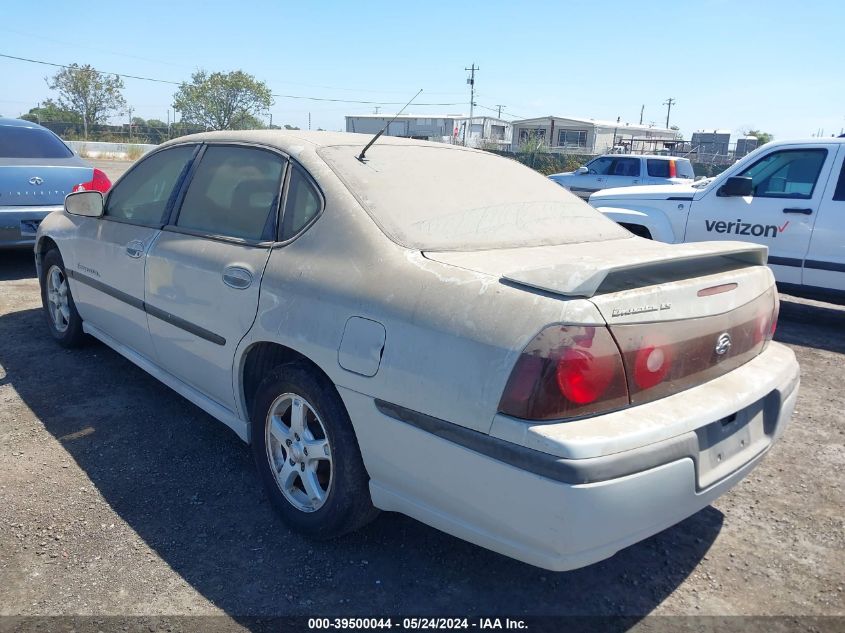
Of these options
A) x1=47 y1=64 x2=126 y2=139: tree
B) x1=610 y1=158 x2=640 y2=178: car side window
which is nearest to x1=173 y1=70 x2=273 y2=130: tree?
x1=47 y1=64 x2=126 y2=139: tree

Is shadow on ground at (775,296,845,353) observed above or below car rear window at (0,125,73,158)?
below

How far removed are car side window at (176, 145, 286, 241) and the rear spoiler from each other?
52.6 inches

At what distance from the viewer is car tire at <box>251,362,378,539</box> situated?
2451 mm

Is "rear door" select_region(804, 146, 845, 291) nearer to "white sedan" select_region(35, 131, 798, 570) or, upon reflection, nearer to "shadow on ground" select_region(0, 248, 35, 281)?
"white sedan" select_region(35, 131, 798, 570)

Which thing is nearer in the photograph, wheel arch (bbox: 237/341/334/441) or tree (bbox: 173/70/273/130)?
wheel arch (bbox: 237/341/334/441)

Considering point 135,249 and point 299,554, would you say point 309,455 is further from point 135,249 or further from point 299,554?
point 135,249

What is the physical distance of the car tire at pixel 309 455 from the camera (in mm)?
2451

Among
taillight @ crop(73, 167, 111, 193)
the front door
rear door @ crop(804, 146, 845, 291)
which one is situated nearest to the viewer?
rear door @ crop(804, 146, 845, 291)

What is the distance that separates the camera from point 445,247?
2.53m

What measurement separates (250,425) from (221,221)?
0.99m

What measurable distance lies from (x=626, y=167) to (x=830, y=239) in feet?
40.4

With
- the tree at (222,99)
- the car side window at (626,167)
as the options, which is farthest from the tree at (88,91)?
the car side window at (626,167)

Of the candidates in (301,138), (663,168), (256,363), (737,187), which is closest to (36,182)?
(301,138)

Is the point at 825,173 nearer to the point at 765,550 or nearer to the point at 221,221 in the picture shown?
the point at 765,550
